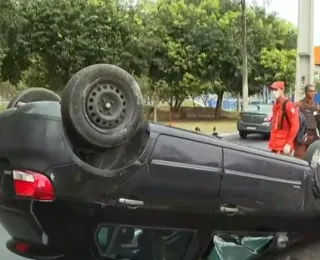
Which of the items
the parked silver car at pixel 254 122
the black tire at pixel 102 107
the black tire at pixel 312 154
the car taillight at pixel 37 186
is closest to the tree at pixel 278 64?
the parked silver car at pixel 254 122

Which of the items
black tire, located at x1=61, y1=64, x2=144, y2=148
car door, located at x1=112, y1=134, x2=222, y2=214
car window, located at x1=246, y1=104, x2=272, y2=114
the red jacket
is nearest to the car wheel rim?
black tire, located at x1=61, y1=64, x2=144, y2=148

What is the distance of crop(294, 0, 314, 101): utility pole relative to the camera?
11930 millimetres

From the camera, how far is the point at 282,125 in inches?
282

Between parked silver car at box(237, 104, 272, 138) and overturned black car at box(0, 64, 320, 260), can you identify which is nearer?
overturned black car at box(0, 64, 320, 260)

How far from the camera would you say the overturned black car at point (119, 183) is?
9.05 ft

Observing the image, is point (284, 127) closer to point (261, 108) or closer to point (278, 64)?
point (261, 108)

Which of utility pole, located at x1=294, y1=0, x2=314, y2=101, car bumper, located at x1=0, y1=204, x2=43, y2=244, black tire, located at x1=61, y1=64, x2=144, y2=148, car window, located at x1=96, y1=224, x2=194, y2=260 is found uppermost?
utility pole, located at x1=294, y1=0, x2=314, y2=101

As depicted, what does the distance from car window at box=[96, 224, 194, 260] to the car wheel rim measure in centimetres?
54

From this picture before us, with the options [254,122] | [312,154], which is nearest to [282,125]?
[312,154]

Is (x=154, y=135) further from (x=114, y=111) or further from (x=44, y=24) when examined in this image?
(x=44, y=24)

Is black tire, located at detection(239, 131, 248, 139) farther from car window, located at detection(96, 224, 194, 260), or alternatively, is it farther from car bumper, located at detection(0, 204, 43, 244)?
car bumper, located at detection(0, 204, 43, 244)

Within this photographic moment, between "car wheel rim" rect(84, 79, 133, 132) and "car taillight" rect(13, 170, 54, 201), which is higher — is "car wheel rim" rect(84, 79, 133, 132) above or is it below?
above

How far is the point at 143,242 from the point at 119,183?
42 cm

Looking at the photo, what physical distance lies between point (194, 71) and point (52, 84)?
935cm
